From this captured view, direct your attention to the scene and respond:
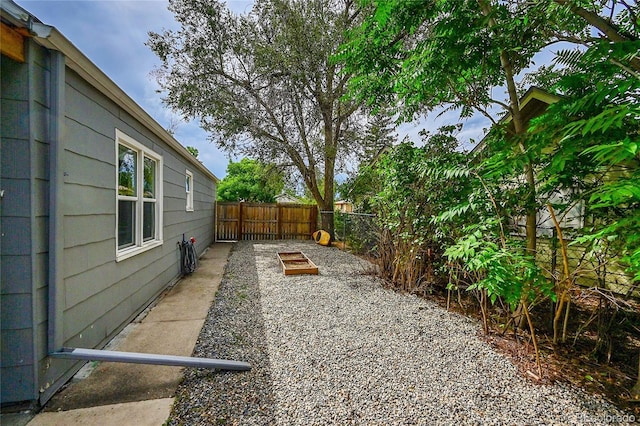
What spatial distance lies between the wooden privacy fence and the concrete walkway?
8011mm

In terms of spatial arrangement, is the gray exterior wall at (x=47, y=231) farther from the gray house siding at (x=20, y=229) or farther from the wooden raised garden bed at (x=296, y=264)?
the wooden raised garden bed at (x=296, y=264)

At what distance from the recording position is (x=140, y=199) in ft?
12.0

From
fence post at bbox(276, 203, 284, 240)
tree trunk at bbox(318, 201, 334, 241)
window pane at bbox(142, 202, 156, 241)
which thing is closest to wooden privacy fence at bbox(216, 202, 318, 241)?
fence post at bbox(276, 203, 284, 240)

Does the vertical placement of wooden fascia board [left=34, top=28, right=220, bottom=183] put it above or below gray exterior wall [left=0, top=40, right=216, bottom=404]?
above

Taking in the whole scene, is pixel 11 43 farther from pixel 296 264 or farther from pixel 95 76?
pixel 296 264

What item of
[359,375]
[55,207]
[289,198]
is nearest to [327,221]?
[359,375]

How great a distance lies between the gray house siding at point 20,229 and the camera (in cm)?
177

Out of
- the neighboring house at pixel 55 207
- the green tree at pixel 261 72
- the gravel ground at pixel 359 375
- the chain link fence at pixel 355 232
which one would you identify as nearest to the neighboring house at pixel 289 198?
the chain link fence at pixel 355 232

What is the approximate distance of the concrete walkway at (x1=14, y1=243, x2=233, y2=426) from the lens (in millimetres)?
1780

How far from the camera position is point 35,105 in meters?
1.85

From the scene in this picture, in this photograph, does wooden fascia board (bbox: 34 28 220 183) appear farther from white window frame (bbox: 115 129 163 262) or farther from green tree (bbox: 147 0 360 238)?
green tree (bbox: 147 0 360 238)

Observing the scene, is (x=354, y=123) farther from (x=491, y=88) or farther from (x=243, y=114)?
(x=491, y=88)

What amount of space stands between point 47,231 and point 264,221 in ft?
32.6

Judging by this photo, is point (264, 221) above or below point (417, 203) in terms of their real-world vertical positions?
below
